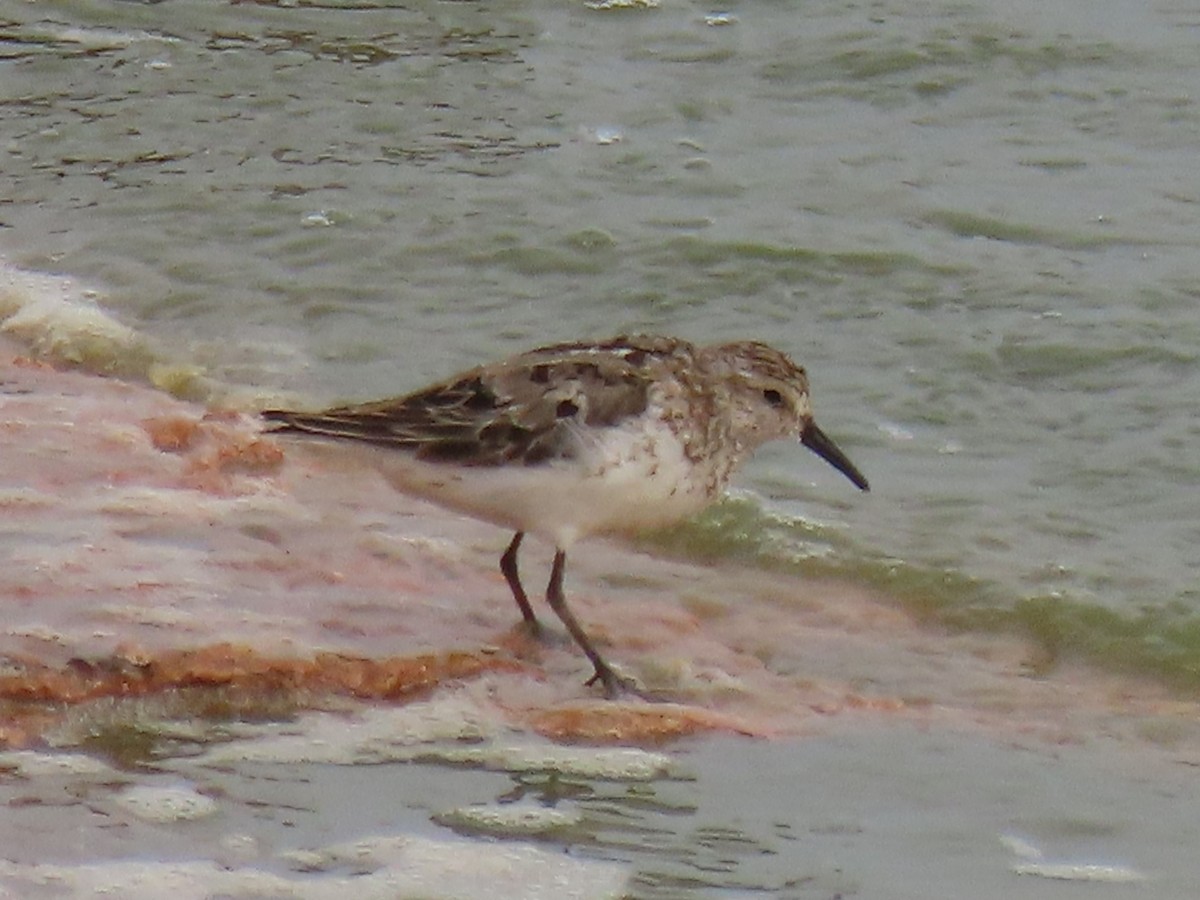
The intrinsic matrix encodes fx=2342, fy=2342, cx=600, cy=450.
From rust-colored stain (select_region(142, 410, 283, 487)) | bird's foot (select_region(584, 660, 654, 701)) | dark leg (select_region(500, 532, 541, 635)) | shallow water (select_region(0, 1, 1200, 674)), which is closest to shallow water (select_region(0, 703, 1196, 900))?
bird's foot (select_region(584, 660, 654, 701))

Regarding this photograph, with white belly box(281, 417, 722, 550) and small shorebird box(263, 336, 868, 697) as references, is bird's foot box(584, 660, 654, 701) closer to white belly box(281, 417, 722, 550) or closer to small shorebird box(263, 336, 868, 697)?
small shorebird box(263, 336, 868, 697)

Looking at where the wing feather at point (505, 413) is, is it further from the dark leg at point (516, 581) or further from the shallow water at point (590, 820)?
the shallow water at point (590, 820)

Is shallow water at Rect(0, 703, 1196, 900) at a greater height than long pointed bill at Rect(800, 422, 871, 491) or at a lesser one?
lesser

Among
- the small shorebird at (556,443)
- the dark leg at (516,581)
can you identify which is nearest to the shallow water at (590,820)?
the small shorebird at (556,443)

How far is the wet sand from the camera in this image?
454 centimetres

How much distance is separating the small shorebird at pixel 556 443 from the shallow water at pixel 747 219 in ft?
2.99

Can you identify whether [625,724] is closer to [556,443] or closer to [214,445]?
[556,443]

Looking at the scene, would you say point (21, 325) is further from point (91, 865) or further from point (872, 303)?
point (91, 865)

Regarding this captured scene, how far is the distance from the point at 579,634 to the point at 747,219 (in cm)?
357

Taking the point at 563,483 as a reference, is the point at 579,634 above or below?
below

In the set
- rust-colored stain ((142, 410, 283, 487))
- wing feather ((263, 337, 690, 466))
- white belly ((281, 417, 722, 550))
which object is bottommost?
rust-colored stain ((142, 410, 283, 487))

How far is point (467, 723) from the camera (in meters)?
5.15

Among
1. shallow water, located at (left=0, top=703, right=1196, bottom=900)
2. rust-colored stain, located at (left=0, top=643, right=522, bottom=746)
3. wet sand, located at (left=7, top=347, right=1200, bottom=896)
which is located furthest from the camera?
rust-colored stain, located at (left=0, top=643, right=522, bottom=746)

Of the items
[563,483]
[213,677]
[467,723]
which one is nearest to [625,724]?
[467,723]
